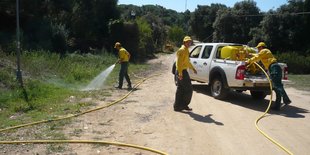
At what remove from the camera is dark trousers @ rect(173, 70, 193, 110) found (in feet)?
35.6

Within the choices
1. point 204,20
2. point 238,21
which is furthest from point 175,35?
point 238,21

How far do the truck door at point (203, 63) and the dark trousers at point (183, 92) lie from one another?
9.45 ft

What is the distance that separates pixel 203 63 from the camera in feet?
46.0

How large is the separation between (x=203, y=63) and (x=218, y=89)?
1272 mm

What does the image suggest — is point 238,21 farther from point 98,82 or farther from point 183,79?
point 183,79

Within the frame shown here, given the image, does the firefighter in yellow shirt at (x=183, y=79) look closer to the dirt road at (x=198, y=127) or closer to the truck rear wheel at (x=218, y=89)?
the dirt road at (x=198, y=127)

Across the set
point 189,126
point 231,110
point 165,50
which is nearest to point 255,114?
point 231,110

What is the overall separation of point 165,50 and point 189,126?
143 feet

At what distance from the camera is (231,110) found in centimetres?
1130

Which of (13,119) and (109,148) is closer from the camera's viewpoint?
(109,148)

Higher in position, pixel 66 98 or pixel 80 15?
pixel 80 15

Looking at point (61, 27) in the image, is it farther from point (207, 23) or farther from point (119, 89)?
point (207, 23)

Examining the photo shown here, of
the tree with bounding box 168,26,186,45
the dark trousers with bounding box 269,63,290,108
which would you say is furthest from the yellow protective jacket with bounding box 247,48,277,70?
the tree with bounding box 168,26,186,45

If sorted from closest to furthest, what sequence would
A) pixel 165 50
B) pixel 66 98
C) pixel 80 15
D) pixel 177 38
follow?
pixel 66 98 → pixel 80 15 → pixel 165 50 → pixel 177 38
